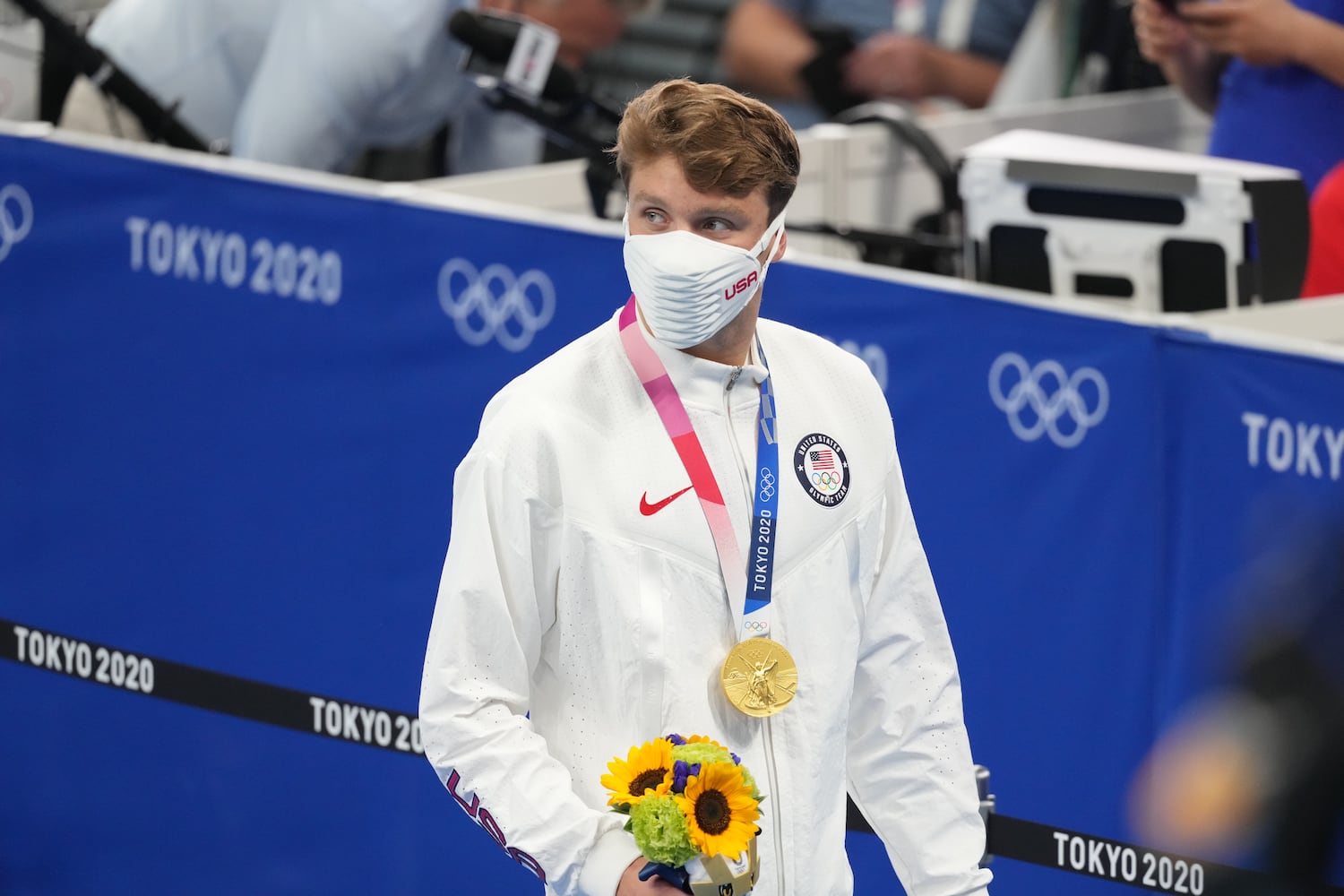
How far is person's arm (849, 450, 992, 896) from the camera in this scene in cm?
273

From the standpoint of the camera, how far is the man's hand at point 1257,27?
473cm

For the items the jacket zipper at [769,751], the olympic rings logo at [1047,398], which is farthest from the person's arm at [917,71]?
the jacket zipper at [769,751]

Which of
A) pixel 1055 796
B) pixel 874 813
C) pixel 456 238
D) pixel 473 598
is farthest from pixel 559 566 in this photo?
pixel 456 238

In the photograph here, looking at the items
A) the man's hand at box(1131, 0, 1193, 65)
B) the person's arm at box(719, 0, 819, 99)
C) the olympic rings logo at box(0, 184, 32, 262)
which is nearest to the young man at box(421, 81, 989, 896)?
the olympic rings logo at box(0, 184, 32, 262)

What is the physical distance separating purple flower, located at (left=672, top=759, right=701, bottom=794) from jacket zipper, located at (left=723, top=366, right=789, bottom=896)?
0.69 ft

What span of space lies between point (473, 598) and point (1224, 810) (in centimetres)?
152

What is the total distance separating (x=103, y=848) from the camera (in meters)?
4.74

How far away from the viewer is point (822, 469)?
2.64 meters

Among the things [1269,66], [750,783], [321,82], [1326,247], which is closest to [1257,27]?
[1269,66]

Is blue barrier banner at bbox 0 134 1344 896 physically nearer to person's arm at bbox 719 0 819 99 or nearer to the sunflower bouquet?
the sunflower bouquet

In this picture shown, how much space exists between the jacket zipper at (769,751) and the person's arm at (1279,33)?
2607mm

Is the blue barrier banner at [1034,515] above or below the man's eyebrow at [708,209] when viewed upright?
below

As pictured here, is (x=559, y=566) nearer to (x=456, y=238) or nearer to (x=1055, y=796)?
(x=1055, y=796)

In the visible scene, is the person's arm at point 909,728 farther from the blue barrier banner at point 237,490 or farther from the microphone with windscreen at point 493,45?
the microphone with windscreen at point 493,45
